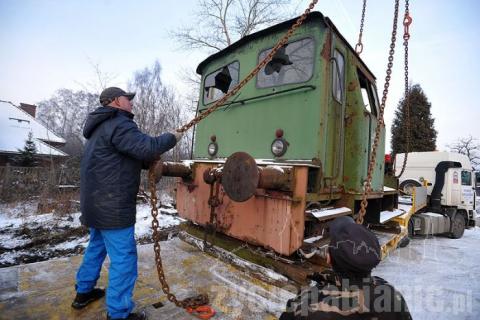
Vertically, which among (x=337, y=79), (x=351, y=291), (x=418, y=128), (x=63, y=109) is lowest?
(x=351, y=291)

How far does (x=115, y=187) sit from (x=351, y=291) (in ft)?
5.73

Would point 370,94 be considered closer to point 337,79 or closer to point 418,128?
point 337,79

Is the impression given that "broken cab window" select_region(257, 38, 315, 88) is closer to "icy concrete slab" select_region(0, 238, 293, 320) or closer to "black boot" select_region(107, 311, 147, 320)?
"icy concrete slab" select_region(0, 238, 293, 320)

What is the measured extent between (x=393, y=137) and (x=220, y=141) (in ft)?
82.7

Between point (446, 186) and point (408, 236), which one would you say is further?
point (446, 186)

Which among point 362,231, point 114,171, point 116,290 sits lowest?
point 116,290

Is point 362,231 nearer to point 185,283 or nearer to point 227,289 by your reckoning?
point 227,289

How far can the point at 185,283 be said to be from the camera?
9.41ft

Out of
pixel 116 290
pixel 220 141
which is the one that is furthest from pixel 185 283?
pixel 220 141

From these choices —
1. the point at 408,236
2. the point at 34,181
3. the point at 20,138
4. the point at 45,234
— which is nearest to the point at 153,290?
the point at 45,234

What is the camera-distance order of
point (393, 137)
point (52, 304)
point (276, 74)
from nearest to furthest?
point (52, 304), point (276, 74), point (393, 137)

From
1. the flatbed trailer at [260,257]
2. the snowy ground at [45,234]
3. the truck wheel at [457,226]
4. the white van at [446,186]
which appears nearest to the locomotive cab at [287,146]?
the flatbed trailer at [260,257]

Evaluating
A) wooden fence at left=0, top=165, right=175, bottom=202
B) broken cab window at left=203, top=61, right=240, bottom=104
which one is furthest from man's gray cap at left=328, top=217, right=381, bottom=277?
wooden fence at left=0, top=165, right=175, bottom=202

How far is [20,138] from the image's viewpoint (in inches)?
822
